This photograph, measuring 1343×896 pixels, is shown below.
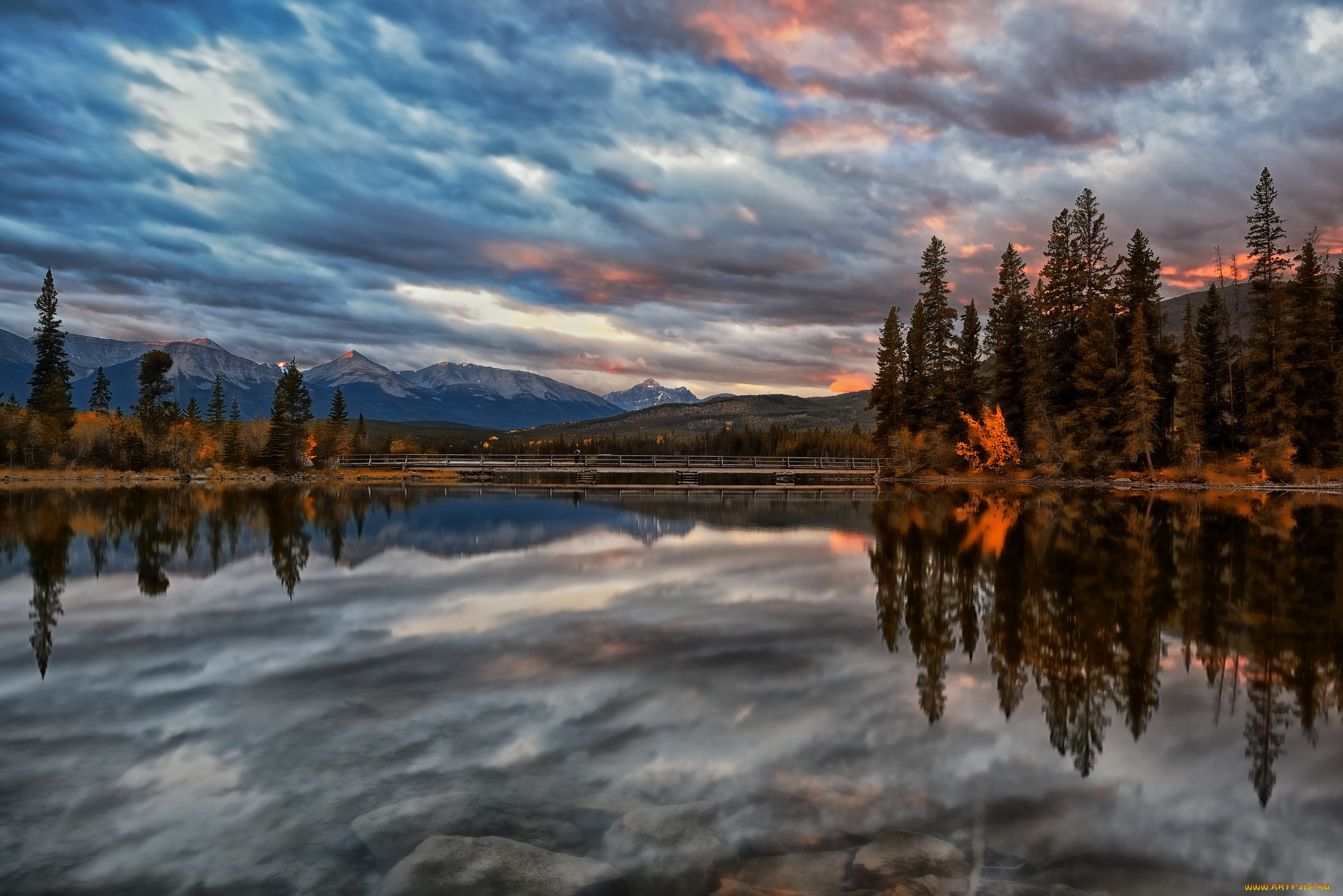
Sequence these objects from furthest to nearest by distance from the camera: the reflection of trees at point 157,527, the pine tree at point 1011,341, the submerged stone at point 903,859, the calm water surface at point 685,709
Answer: the pine tree at point 1011,341
the reflection of trees at point 157,527
the calm water surface at point 685,709
the submerged stone at point 903,859

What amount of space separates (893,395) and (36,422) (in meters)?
93.3

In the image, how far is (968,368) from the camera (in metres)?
82.3

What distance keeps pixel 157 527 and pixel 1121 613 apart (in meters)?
37.4

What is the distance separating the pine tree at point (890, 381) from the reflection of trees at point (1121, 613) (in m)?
48.2

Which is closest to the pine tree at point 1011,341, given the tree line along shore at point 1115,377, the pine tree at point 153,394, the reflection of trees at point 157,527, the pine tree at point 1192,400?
the tree line along shore at point 1115,377

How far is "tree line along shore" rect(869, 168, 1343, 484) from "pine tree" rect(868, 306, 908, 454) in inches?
6.3

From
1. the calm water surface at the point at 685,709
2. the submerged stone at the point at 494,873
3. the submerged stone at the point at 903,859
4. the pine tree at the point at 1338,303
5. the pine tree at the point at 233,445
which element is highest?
the pine tree at the point at 1338,303

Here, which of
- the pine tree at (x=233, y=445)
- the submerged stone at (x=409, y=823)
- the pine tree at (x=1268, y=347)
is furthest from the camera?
the pine tree at (x=233, y=445)

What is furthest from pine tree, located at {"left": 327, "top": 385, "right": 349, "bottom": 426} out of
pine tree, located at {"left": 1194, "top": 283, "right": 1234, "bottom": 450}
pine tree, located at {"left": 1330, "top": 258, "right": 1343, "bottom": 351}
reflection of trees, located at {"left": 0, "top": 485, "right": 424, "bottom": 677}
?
pine tree, located at {"left": 1330, "top": 258, "right": 1343, "bottom": 351}

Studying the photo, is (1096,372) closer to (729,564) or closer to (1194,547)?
(1194,547)

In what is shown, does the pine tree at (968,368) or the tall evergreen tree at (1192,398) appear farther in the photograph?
the pine tree at (968,368)

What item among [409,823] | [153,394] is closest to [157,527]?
[409,823]

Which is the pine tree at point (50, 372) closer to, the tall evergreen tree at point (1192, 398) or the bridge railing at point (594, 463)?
the bridge railing at point (594, 463)

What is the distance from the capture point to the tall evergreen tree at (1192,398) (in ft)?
217
